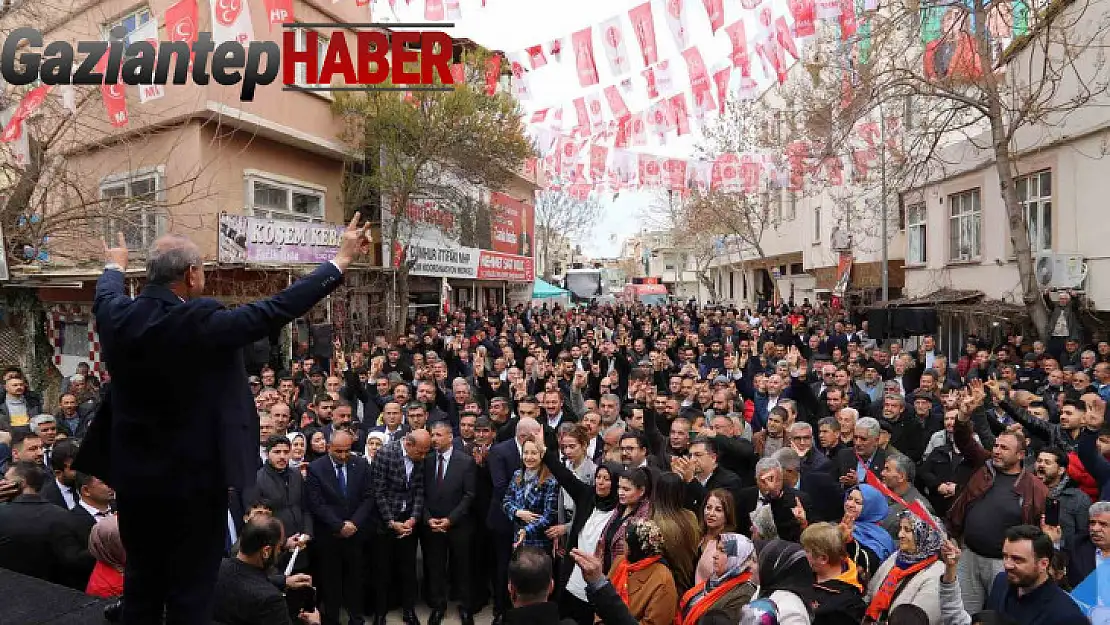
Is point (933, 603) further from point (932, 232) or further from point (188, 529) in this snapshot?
point (932, 232)

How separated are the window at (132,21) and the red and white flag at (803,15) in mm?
12226

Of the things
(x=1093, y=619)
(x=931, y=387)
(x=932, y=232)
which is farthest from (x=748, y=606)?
(x=932, y=232)

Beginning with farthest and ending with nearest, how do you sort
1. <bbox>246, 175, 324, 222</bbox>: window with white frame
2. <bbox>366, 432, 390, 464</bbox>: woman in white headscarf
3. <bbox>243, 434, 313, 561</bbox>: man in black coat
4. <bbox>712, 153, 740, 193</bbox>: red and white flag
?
<bbox>712, 153, 740, 193</bbox>: red and white flag < <bbox>246, 175, 324, 222</bbox>: window with white frame < <bbox>366, 432, 390, 464</bbox>: woman in white headscarf < <bbox>243, 434, 313, 561</bbox>: man in black coat

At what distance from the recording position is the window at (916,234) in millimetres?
20141

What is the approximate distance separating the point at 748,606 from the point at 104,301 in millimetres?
2840

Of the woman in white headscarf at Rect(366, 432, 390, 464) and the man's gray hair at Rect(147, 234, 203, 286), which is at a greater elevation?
the man's gray hair at Rect(147, 234, 203, 286)

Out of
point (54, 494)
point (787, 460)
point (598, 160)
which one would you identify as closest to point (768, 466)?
point (787, 460)

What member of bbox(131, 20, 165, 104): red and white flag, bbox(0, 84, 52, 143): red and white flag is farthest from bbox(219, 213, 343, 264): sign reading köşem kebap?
bbox(0, 84, 52, 143): red and white flag

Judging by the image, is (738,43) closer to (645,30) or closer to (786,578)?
(645,30)

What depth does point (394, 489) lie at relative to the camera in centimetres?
596

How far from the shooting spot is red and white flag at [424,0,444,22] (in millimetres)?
10055

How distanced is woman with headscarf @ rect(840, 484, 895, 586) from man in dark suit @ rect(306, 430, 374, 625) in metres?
3.64

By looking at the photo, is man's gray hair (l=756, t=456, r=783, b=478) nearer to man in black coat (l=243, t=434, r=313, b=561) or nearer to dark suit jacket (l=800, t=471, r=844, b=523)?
dark suit jacket (l=800, t=471, r=844, b=523)

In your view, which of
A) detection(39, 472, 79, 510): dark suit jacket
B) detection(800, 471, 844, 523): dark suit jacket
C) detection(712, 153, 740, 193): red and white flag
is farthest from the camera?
detection(712, 153, 740, 193): red and white flag
